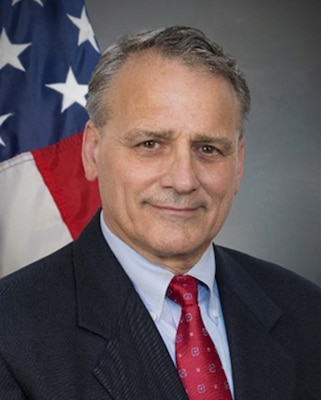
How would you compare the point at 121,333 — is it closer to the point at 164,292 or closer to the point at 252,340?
the point at 164,292

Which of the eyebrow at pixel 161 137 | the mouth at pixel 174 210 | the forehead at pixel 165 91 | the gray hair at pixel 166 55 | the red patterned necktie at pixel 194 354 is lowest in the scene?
the red patterned necktie at pixel 194 354

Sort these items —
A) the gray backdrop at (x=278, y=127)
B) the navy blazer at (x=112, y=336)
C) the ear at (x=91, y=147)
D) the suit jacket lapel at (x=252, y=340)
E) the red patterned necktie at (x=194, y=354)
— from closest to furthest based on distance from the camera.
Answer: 1. the navy blazer at (x=112, y=336)
2. the red patterned necktie at (x=194, y=354)
3. the suit jacket lapel at (x=252, y=340)
4. the ear at (x=91, y=147)
5. the gray backdrop at (x=278, y=127)

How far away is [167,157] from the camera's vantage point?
6.93 feet

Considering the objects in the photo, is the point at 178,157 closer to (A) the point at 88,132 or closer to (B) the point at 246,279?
(A) the point at 88,132

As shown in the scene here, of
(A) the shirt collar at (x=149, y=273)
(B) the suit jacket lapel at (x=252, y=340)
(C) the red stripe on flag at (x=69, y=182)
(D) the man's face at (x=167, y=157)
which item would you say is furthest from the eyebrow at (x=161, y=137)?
(C) the red stripe on flag at (x=69, y=182)

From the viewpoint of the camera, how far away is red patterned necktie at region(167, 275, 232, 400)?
2.07 m

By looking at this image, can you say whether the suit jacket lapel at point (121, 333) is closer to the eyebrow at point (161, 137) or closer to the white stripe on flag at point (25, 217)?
the eyebrow at point (161, 137)

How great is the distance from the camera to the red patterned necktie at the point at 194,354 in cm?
207

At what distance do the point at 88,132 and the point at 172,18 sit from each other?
1563 mm

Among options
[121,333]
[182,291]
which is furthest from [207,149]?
[121,333]

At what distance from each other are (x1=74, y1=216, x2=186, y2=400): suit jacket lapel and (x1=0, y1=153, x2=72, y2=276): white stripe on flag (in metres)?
0.90

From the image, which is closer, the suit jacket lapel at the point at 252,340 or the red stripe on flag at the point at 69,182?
the suit jacket lapel at the point at 252,340

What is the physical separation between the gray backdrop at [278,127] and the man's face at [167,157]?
1616mm

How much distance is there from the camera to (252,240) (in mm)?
3848
